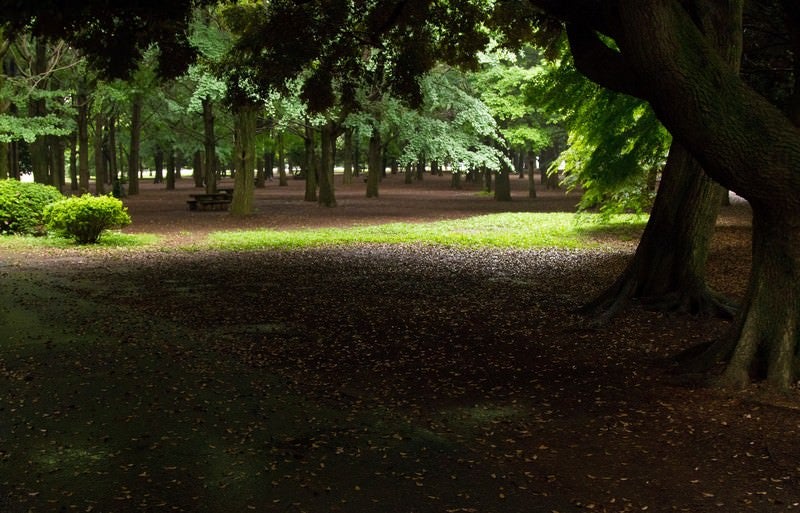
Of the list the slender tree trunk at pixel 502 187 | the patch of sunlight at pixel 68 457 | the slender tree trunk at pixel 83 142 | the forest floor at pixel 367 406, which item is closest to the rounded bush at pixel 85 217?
the forest floor at pixel 367 406

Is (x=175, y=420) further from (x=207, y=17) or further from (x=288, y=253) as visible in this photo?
(x=207, y=17)

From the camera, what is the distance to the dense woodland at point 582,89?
6.54m

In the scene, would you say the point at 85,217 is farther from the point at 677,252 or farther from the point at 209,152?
the point at 209,152

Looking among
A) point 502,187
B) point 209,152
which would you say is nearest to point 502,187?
point 502,187

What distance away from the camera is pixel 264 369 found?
7734 millimetres

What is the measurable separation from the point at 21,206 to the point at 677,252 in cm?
1686

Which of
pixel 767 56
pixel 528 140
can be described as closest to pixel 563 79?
pixel 767 56

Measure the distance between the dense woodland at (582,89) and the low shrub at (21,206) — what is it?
Answer: 8.47ft

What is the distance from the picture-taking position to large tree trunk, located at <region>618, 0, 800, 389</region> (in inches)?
249

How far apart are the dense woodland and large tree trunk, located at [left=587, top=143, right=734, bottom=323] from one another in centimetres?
2

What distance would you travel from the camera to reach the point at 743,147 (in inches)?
249

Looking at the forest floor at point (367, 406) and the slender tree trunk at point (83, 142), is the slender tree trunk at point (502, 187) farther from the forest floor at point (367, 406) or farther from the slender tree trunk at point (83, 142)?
the forest floor at point (367, 406)

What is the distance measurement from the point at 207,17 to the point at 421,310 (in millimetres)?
18821

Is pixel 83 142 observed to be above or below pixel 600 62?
above
